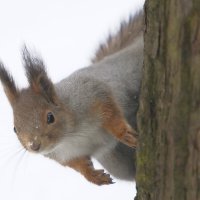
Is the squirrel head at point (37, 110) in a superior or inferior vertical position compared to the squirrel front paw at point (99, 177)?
superior

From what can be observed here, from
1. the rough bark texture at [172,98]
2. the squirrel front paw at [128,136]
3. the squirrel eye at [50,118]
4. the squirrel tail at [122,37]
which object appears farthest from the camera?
the squirrel tail at [122,37]

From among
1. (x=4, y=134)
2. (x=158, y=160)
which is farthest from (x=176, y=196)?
(x=4, y=134)

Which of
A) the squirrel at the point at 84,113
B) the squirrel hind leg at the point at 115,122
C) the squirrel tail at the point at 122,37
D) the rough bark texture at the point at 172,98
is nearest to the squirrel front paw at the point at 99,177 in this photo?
the squirrel at the point at 84,113

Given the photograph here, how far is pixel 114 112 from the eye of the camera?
187 cm

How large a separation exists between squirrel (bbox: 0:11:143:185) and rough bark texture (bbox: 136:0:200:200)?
0.45 m

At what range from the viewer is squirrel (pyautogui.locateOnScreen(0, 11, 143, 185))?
1.83m

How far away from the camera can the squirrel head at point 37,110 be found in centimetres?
181

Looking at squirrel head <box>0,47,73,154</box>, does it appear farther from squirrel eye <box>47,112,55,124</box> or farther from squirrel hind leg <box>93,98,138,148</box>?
squirrel hind leg <box>93,98,138,148</box>

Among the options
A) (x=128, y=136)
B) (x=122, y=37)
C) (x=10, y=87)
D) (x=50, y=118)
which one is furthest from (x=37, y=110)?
(x=122, y=37)

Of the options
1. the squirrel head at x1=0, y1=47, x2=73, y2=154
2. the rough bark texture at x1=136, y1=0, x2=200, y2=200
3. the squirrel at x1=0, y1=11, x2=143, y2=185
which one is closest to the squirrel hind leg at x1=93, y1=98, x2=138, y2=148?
the squirrel at x1=0, y1=11, x2=143, y2=185

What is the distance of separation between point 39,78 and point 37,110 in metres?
0.09

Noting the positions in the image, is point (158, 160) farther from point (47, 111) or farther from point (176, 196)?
point (47, 111)

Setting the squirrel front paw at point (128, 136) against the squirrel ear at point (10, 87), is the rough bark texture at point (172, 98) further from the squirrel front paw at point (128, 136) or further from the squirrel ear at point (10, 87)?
the squirrel ear at point (10, 87)

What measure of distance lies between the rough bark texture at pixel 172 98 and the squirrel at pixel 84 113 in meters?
0.45
